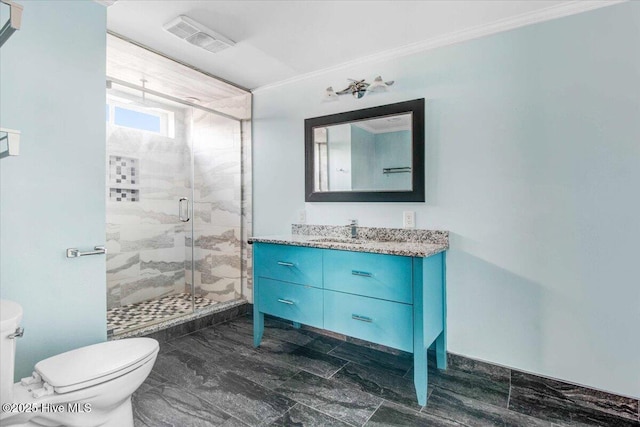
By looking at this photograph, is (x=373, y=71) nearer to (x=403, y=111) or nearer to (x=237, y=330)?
(x=403, y=111)

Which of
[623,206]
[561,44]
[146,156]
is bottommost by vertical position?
[623,206]

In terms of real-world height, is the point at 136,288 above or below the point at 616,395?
above

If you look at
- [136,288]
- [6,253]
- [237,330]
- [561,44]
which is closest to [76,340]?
[6,253]

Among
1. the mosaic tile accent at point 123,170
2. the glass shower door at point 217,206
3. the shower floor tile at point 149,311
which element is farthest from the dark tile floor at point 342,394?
the mosaic tile accent at point 123,170

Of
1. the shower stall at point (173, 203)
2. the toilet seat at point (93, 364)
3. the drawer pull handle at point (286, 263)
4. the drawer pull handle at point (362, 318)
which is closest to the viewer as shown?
the toilet seat at point (93, 364)

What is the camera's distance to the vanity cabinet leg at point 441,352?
2.25 metres

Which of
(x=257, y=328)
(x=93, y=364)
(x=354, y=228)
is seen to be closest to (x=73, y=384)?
(x=93, y=364)

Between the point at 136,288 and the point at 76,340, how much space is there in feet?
5.88

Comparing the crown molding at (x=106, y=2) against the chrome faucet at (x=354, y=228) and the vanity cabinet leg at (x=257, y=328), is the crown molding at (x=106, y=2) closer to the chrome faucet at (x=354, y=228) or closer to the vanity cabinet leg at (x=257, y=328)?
the chrome faucet at (x=354, y=228)

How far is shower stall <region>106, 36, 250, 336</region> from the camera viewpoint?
3375 mm

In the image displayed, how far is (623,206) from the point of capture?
5.85 feet

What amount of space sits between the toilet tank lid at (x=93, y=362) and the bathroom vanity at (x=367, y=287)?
3.31ft

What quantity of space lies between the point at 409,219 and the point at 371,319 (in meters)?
0.81

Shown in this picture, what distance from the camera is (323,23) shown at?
85.0 inches
